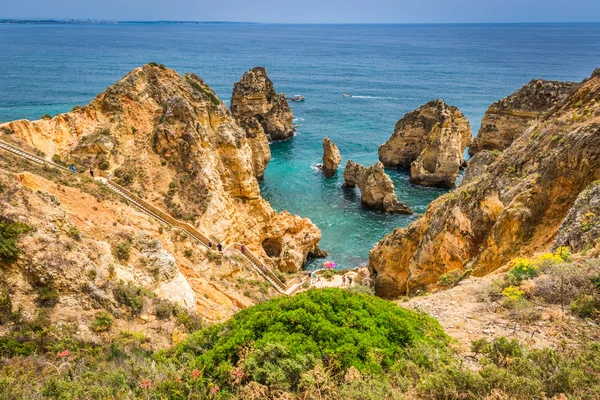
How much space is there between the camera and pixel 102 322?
1192 cm

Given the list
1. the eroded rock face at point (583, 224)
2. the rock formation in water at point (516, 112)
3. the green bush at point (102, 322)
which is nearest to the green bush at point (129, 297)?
the green bush at point (102, 322)

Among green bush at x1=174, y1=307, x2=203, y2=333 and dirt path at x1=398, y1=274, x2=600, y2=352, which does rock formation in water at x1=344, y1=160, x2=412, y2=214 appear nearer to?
dirt path at x1=398, y1=274, x2=600, y2=352

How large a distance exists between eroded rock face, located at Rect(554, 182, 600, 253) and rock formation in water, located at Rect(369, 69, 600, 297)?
115cm

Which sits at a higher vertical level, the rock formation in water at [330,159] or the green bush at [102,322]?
the green bush at [102,322]

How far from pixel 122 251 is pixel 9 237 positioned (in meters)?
5.16

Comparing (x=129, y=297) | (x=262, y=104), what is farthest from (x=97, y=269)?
(x=262, y=104)

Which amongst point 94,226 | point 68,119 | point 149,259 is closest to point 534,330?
point 149,259

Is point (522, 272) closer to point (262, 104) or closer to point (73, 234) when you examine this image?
point (73, 234)

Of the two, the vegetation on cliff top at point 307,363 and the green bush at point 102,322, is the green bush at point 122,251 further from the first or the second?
the vegetation on cliff top at point 307,363

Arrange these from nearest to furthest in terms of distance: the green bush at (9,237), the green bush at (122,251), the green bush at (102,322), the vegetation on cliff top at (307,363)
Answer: the vegetation on cliff top at (307,363) → the green bush at (9,237) → the green bush at (102,322) → the green bush at (122,251)

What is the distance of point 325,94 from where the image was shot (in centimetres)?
10244

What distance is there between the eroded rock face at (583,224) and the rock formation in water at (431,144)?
39239 mm

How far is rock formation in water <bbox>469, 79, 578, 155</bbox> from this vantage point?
49.4m

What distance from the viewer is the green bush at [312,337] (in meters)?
8.34
